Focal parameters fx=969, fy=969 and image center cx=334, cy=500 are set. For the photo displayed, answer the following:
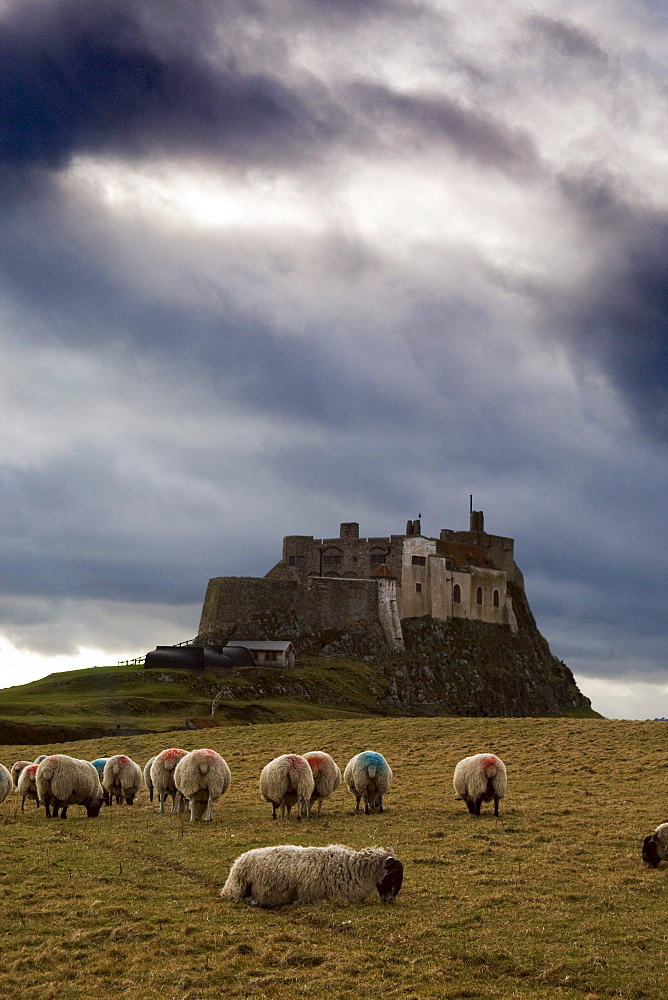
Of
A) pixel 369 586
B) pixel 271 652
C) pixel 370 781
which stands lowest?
pixel 370 781

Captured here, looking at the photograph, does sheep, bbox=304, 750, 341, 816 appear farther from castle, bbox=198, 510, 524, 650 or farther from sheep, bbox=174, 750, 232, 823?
castle, bbox=198, 510, 524, 650

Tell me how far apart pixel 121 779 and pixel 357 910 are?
47.7ft

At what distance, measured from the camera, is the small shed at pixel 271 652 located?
292 feet

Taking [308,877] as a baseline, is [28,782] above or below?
above

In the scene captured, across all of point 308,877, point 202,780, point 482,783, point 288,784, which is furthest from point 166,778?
point 308,877

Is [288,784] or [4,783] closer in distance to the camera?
[288,784]

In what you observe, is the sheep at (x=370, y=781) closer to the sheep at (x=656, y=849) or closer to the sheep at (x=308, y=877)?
the sheep at (x=656, y=849)

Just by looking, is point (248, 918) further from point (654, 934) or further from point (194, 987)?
point (654, 934)

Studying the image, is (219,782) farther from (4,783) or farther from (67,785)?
(4,783)

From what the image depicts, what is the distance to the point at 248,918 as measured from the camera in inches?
537

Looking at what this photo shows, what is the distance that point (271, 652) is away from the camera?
8950 centimetres

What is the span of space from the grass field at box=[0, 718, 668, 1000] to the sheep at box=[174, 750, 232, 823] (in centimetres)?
52

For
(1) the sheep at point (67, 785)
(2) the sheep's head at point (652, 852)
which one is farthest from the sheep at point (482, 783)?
(1) the sheep at point (67, 785)

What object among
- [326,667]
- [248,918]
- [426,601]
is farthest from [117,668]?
[248,918]
